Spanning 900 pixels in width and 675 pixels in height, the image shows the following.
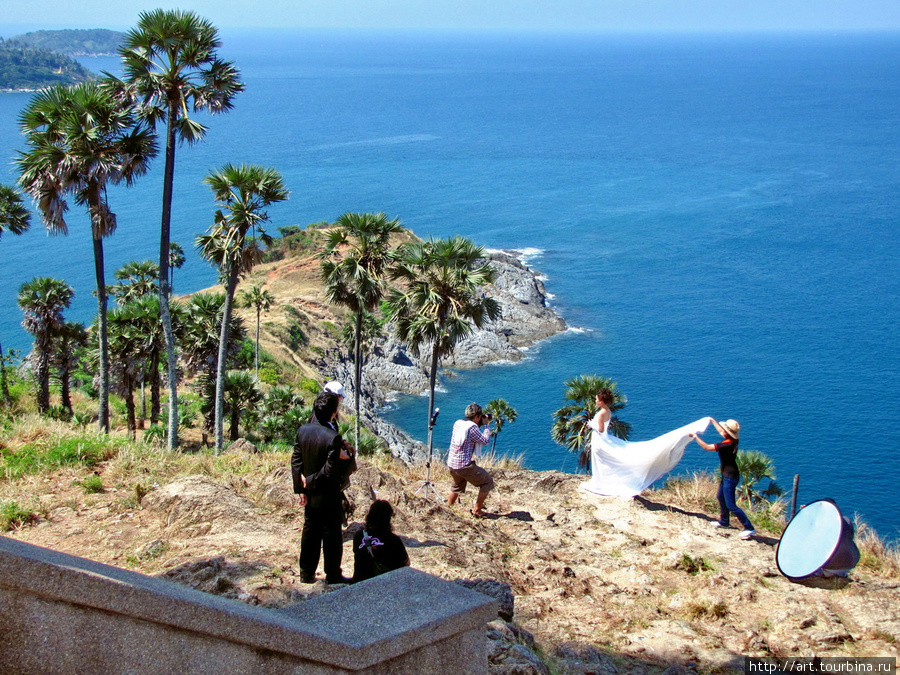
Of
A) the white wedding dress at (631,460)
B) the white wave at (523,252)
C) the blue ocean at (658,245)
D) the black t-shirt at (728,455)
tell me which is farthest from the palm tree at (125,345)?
the white wave at (523,252)

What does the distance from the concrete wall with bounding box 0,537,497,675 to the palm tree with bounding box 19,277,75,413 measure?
28391 mm

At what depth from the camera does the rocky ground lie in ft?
22.6

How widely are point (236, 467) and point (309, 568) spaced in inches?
164

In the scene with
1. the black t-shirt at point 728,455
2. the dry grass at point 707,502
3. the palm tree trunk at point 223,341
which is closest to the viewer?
the black t-shirt at point 728,455

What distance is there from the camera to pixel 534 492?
1168 centimetres

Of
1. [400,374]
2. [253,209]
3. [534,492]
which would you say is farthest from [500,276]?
[534,492]

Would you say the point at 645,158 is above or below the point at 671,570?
above

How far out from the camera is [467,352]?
63.4 metres

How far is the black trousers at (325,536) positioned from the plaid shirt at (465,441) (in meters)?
3.25

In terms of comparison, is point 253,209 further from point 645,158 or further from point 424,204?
point 645,158

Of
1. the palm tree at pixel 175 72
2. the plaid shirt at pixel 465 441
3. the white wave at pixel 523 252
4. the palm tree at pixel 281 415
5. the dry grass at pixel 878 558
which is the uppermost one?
the palm tree at pixel 175 72

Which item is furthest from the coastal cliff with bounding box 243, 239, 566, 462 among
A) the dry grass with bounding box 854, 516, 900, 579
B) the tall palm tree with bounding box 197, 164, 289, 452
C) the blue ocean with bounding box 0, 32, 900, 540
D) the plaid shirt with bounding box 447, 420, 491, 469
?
the dry grass with bounding box 854, 516, 900, 579

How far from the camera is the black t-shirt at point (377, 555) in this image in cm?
606

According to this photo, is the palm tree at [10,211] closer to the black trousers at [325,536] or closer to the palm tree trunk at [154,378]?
the palm tree trunk at [154,378]
